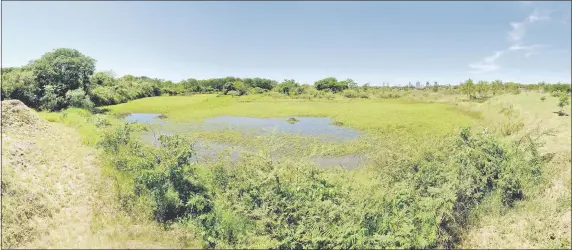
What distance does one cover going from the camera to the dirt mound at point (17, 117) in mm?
15421

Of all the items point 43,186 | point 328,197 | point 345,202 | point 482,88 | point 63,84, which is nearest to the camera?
point 345,202

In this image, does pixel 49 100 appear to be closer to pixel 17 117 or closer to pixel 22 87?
pixel 22 87

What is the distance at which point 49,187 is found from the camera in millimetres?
10633

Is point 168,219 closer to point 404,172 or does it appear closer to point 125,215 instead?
point 125,215

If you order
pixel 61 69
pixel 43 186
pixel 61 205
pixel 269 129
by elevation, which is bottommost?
pixel 61 205

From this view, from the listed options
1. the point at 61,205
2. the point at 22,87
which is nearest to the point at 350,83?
the point at 22,87

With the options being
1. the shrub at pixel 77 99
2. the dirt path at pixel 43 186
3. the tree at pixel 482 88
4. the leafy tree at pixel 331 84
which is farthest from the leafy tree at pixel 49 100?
the tree at pixel 482 88

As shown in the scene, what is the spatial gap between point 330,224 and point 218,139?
15289 millimetres

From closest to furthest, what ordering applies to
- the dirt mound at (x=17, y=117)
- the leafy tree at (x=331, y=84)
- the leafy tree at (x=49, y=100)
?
1. the dirt mound at (x=17, y=117)
2. the leafy tree at (x=49, y=100)
3. the leafy tree at (x=331, y=84)

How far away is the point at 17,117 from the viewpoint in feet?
53.4

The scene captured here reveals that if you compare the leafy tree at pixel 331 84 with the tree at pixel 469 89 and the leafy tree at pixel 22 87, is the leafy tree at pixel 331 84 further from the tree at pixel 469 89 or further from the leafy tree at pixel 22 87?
the leafy tree at pixel 22 87

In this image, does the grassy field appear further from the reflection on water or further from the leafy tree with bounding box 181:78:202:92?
the leafy tree with bounding box 181:78:202:92

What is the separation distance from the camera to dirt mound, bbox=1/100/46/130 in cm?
1542

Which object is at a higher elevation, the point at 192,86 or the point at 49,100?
the point at 192,86
